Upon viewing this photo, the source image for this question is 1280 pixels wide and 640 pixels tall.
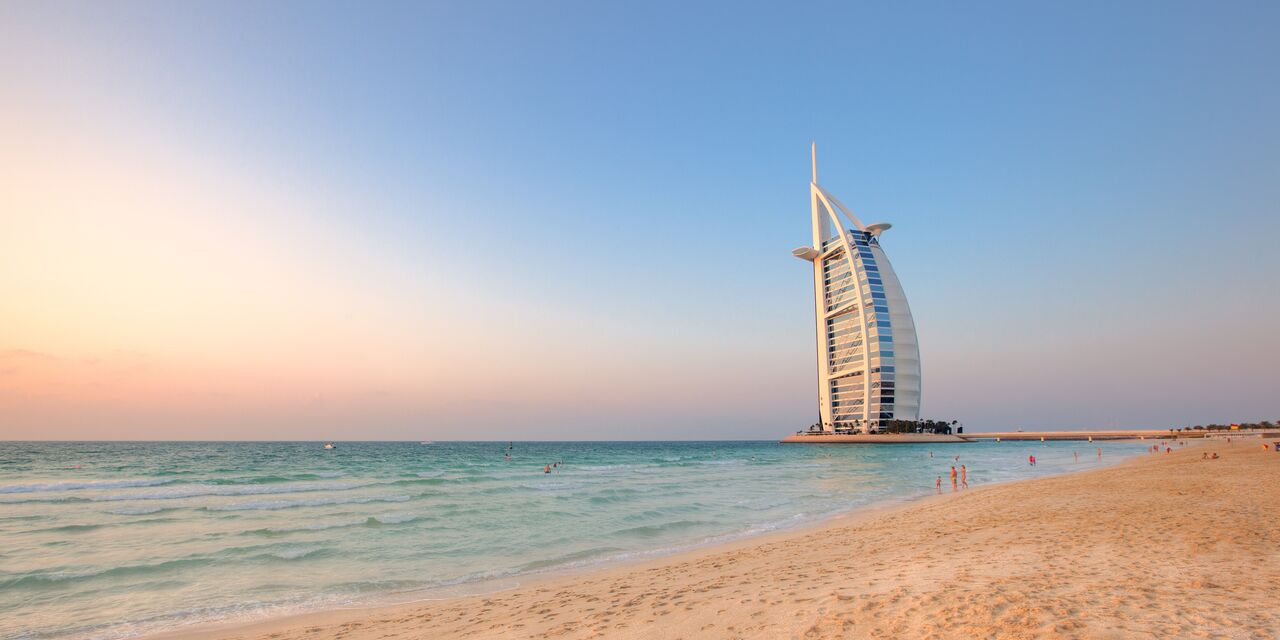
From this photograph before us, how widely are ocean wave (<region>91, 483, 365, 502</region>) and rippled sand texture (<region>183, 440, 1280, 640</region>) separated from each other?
25.8 meters

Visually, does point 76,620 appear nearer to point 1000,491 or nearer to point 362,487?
point 362,487

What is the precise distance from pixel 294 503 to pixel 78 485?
19.8 metres

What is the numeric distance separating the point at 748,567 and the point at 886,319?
108m

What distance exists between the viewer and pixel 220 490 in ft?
106

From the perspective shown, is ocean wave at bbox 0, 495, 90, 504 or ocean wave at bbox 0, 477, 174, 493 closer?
ocean wave at bbox 0, 495, 90, 504

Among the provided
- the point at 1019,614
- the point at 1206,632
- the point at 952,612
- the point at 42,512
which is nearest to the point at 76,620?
the point at 952,612

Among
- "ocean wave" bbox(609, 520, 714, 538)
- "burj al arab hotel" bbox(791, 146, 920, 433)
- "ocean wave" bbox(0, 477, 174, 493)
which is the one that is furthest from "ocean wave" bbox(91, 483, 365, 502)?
"burj al arab hotel" bbox(791, 146, 920, 433)

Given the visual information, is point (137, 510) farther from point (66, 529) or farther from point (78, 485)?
point (78, 485)

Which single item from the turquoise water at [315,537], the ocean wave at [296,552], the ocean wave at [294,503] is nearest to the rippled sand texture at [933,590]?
the turquoise water at [315,537]

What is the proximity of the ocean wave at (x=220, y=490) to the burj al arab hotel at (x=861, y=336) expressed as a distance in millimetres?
96091

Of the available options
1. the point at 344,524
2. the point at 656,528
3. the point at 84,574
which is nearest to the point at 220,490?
the point at 344,524

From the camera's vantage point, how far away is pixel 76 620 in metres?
10.4

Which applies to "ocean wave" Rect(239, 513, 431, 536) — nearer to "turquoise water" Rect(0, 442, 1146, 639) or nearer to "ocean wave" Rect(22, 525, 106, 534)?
"turquoise water" Rect(0, 442, 1146, 639)

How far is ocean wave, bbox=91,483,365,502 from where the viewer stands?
1138 inches
